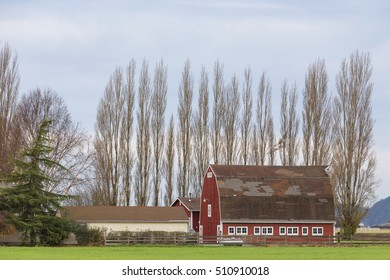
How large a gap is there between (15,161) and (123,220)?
35.7ft

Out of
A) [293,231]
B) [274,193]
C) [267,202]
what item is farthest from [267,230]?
[274,193]

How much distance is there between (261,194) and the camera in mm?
73875

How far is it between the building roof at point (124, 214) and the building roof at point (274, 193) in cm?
447

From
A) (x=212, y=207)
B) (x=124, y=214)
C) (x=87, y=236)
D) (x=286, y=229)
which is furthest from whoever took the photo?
(x=212, y=207)

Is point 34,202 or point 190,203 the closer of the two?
point 34,202

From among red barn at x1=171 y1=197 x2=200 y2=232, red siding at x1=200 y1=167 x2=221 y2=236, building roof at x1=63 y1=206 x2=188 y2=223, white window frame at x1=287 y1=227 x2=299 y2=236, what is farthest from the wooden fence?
red barn at x1=171 y1=197 x2=200 y2=232

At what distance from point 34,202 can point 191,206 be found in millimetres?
23774

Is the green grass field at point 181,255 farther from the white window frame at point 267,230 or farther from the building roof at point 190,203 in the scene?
the building roof at point 190,203

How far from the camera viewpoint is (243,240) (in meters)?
65.0

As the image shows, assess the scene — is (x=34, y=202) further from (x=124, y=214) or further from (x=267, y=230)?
(x=267, y=230)

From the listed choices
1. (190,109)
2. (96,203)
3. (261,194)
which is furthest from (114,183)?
(261,194)

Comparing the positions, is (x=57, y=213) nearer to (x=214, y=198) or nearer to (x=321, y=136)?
(x=214, y=198)

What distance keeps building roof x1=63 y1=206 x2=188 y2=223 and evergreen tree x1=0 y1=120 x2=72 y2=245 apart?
4.72 meters

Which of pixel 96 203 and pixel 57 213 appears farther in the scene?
pixel 96 203
